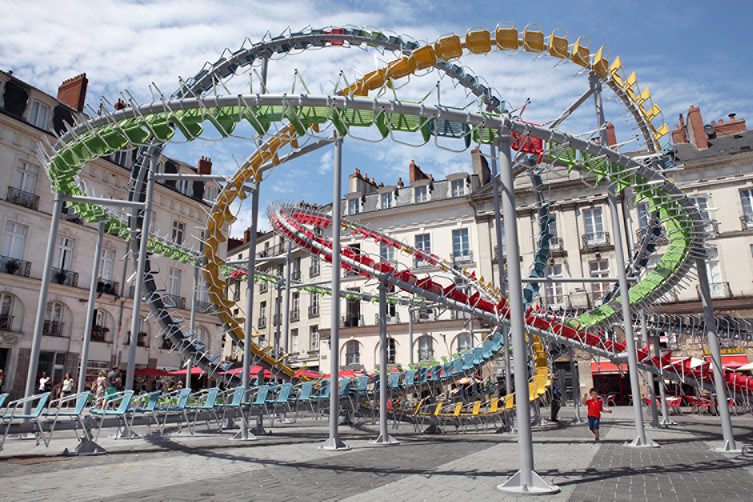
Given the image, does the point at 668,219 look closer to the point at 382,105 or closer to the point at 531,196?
the point at 382,105

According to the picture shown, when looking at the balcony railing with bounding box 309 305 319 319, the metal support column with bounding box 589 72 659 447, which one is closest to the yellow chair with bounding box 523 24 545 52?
the metal support column with bounding box 589 72 659 447

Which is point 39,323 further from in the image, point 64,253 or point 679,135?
point 679,135

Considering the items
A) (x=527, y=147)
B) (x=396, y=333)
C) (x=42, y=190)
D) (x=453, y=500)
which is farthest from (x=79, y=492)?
(x=396, y=333)

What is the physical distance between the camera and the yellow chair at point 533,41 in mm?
14641

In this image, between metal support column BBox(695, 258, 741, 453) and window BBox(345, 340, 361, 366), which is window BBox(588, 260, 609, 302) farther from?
metal support column BBox(695, 258, 741, 453)

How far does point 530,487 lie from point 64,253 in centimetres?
3177

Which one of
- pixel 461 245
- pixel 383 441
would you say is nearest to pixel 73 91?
pixel 461 245

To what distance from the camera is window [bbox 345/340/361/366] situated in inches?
1672

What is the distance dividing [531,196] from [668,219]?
26182 mm

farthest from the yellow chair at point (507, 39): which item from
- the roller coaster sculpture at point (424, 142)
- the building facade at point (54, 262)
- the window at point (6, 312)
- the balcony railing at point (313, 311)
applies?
the balcony railing at point (313, 311)

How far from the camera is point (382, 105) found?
9.18 m

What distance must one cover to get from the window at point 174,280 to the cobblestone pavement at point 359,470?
2552 cm

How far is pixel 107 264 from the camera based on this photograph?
1346 inches

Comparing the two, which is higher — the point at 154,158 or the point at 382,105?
the point at 154,158
